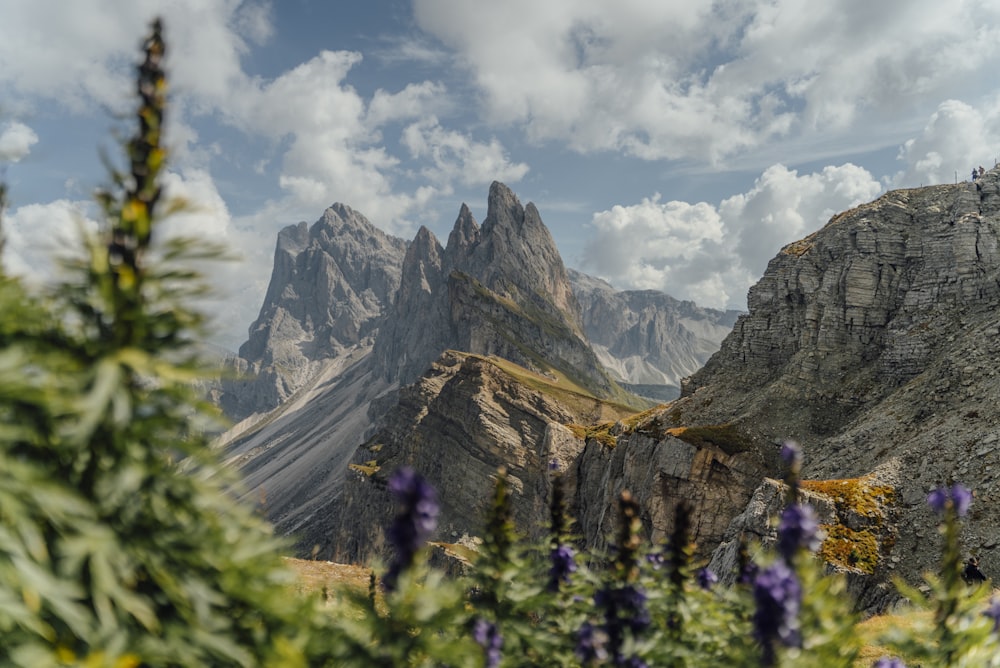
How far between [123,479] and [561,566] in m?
5.47

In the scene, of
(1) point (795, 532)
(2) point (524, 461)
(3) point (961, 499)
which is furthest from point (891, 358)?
(2) point (524, 461)

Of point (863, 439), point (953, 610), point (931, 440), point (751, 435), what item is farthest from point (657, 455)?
point (953, 610)

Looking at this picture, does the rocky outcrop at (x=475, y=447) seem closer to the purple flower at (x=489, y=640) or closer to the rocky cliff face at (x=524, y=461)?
the rocky cliff face at (x=524, y=461)

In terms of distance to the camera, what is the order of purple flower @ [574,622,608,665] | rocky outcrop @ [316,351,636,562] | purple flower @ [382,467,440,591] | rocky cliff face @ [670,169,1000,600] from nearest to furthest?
purple flower @ [382,467,440,591]
purple flower @ [574,622,608,665]
rocky cliff face @ [670,169,1000,600]
rocky outcrop @ [316,351,636,562]

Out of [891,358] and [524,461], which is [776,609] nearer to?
[891,358]

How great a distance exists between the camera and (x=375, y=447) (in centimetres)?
17725

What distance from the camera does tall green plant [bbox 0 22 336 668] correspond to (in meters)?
4.20

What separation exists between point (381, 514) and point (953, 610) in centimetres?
14124

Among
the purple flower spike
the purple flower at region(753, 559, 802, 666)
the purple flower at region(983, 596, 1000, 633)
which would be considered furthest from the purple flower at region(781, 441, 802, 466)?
the purple flower at region(983, 596, 1000, 633)

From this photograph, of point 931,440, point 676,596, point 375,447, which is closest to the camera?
point 676,596

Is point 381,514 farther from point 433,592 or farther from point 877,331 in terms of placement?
point 433,592

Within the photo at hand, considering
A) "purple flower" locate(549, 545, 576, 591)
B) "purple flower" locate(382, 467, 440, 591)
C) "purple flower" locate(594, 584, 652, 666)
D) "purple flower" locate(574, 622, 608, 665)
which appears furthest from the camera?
"purple flower" locate(549, 545, 576, 591)

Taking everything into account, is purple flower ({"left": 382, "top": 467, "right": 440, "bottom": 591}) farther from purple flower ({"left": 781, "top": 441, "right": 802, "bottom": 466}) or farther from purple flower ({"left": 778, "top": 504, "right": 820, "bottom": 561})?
purple flower ({"left": 781, "top": 441, "right": 802, "bottom": 466})

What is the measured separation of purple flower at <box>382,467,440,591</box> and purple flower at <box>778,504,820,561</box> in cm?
401
